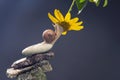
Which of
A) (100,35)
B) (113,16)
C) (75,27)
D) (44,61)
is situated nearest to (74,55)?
(100,35)

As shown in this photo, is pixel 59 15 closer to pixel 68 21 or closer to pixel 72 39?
pixel 68 21

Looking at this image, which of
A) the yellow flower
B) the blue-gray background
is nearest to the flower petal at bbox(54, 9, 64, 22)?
the yellow flower

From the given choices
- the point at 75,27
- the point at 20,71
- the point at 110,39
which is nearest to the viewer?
the point at 75,27

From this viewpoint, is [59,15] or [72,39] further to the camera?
[72,39]

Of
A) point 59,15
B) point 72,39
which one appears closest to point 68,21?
point 59,15

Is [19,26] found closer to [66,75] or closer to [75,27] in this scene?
[66,75]

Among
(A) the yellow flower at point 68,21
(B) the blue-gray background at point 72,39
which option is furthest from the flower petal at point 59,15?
(B) the blue-gray background at point 72,39

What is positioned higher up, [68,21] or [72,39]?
[72,39]

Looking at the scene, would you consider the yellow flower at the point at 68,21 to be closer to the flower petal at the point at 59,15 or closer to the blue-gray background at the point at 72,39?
the flower petal at the point at 59,15

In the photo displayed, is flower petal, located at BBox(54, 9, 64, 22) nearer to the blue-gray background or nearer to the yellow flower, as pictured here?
the yellow flower
